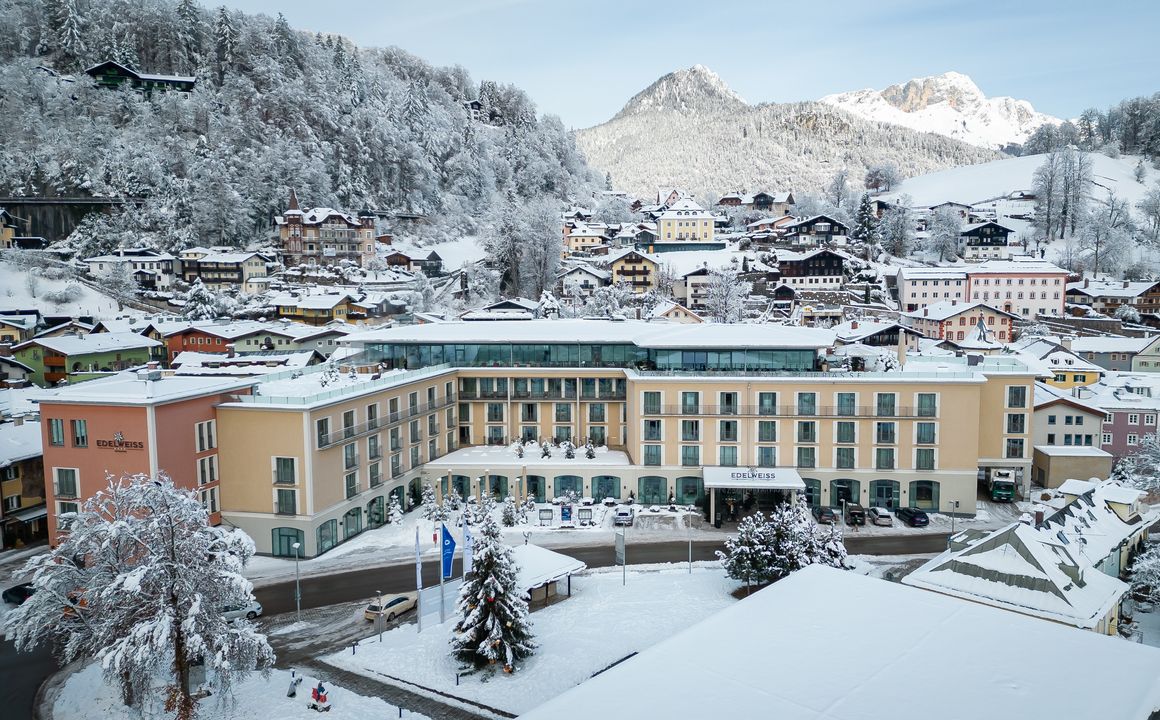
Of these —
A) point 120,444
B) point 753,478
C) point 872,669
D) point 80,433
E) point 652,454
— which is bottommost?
point 753,478

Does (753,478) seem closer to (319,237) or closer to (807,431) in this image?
(807,431)

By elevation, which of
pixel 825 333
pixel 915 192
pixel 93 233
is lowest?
pixel 825 333

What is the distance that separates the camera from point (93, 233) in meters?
103

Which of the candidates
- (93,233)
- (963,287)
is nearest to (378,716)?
(963,287)

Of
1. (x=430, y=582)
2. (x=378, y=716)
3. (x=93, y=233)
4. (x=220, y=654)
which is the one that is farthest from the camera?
(x=93, y=233)

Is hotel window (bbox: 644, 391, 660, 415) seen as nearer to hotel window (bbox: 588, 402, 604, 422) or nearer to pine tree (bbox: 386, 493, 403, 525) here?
hotel window (bbox: 588, 402, 604, 422)

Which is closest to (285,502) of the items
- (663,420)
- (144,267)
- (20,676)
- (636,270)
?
(20,676)

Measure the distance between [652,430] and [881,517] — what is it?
11237 millimetres

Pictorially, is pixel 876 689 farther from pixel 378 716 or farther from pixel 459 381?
pixel 459 381

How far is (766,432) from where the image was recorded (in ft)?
128

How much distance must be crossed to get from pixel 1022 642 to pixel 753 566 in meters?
11.5

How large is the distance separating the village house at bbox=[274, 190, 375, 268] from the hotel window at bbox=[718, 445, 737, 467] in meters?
76.2

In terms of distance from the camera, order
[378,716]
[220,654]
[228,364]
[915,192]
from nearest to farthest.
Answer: [220,654], [378,716], [228,364], [915,192]

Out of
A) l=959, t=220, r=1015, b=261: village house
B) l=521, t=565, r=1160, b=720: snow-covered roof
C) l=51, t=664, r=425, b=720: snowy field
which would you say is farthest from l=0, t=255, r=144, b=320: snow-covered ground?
l=959, t=220, r=1015, b=261: village house
